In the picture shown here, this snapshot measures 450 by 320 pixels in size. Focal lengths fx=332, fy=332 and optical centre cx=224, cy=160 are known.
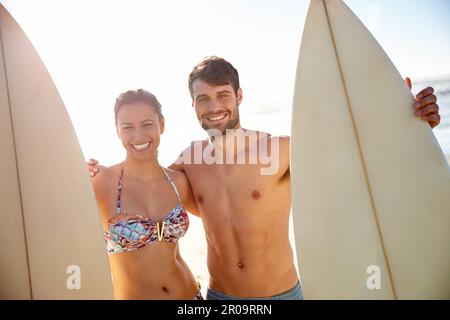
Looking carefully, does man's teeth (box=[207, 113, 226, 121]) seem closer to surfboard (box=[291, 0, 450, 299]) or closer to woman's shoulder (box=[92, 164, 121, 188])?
surfboard (box=[291, 0, 450, 299])

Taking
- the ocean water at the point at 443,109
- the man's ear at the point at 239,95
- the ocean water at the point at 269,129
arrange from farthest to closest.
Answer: the ocean water at the point at 443,109
the ocean water at the point at 269,129
the man's ear at the point at 239,95

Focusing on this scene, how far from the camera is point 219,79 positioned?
2490mm

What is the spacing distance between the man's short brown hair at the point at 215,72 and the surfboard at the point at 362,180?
550mm

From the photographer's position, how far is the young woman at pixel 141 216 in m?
2.19

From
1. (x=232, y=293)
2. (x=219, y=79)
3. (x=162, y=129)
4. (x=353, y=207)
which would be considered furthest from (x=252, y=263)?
(x=219, y=79)

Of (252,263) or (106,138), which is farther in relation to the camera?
(106,138)

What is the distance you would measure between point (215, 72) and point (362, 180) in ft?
4.20

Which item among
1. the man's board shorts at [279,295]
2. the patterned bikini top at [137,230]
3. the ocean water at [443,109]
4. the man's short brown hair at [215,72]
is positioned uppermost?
the ocean water at [443,109]

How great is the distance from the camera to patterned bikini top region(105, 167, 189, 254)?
7.08 ft

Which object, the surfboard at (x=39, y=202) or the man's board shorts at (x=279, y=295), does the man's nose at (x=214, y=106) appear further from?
the man's board shorts at (x=279, y=295)

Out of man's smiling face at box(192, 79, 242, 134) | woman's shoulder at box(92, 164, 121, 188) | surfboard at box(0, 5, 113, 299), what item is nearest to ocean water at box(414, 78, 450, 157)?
man's smiling face at box(192, 79, 242, 134)

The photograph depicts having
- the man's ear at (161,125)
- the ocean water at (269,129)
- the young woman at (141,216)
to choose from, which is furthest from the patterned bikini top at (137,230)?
the ocean water at (269,129)

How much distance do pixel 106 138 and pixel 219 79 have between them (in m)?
14.2
